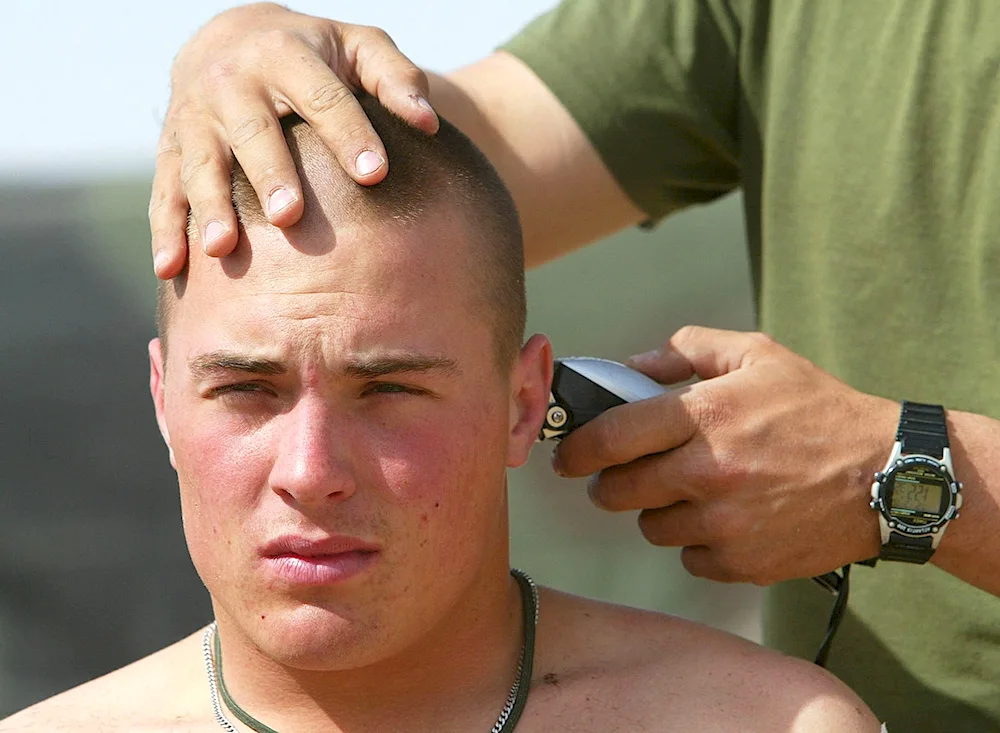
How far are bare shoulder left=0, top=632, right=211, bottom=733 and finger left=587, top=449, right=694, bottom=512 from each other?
82cm

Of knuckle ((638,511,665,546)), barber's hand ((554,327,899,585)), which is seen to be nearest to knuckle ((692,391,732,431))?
barber's hand ((554,327,899,585))

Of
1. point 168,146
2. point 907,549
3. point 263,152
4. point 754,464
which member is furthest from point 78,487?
point 907,549

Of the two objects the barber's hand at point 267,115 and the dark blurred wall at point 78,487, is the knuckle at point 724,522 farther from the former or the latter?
the dark blurred wall at point 78,487

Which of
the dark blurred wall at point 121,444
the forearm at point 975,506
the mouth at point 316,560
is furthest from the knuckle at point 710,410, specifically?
the dark blurred wall at point 121,444

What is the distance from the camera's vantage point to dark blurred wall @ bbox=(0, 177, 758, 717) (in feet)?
17.4

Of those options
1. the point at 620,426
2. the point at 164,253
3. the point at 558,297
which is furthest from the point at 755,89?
the point at 558,297

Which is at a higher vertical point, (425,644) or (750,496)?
(750,496)

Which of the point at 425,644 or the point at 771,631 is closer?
the point at 425,644

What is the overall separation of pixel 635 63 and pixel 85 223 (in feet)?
12.2

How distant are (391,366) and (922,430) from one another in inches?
39.9

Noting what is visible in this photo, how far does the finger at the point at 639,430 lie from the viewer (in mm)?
2318

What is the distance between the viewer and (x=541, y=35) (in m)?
3.15

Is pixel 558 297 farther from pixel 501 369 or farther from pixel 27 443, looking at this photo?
pixel 501 369

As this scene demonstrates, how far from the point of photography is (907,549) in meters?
2.38
